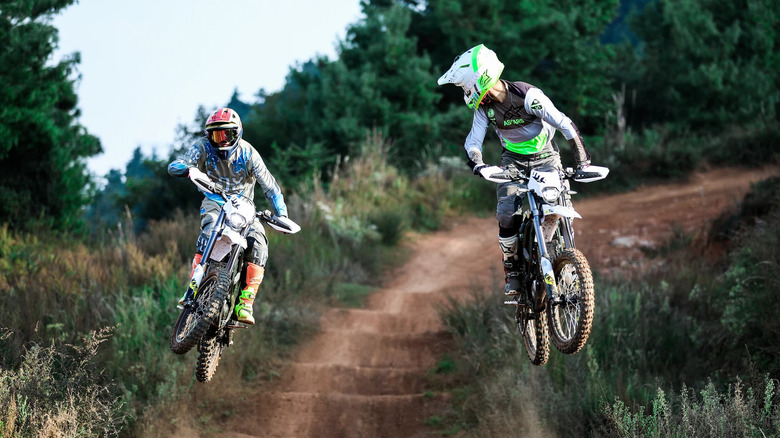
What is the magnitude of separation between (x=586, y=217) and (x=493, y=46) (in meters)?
8.96

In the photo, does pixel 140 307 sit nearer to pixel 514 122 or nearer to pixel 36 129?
pixel 514 122

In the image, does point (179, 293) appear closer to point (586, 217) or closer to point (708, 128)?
point (586, 217)

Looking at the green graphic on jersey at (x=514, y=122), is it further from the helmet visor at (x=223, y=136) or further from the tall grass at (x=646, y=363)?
the tall grass at (x=646, y=363)

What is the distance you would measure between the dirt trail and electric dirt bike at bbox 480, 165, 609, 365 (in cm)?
394

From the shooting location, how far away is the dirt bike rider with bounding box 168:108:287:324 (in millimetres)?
8469

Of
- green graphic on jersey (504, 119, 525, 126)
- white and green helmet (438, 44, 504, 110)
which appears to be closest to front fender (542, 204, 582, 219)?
green graphic on jersey (504, 119, 525, 126)

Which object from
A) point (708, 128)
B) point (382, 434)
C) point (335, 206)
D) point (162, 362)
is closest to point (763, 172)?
point (708, 128)

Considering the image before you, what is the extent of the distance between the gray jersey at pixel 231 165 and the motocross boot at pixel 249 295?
2.33 ft

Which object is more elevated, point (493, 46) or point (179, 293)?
point (493, 46)

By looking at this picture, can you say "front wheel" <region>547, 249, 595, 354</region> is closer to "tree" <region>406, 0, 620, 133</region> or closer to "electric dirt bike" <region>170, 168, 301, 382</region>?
"electric dirt bike" <region>170, 168, 301, 382</region>

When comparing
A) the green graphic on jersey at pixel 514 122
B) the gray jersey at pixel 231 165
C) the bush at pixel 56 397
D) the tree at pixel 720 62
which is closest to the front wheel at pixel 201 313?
the gray jersey at pixel 231 165

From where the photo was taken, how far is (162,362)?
37.3 feet

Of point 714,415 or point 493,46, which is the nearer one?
point 714,415

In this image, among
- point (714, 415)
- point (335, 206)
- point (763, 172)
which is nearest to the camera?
point (714, 415)
